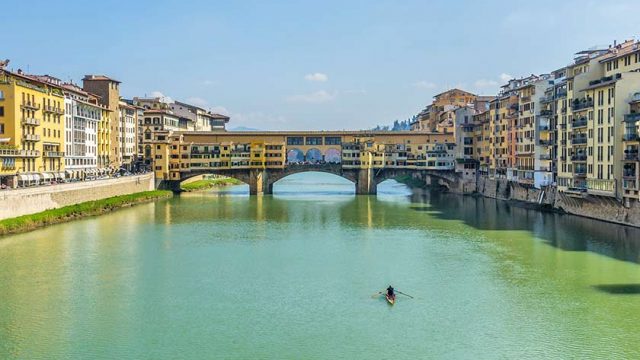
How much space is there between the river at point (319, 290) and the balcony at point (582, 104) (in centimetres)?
770

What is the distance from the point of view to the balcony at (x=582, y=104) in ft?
155

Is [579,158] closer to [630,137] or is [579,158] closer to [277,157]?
[630,137]

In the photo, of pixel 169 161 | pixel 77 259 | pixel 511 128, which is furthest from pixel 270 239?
pixel 169 161

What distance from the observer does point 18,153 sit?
5172cm

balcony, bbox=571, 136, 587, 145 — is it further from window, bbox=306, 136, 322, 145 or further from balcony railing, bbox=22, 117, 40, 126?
balcony railing, bbox=22, 117, 40, 126

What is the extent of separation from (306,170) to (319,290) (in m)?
52.3

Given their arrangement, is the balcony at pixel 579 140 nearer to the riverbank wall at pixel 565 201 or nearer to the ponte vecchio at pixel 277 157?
the riverbank wall at pixel 565 201

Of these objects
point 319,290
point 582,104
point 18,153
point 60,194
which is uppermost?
point 582,104

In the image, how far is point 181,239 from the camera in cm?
4275

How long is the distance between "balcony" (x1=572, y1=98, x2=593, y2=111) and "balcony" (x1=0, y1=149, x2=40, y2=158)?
131 feet

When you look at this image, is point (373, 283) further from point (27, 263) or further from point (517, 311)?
point (27, 263)

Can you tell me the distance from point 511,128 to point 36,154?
41967mm

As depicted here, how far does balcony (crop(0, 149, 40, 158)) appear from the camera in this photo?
4945 centimetres

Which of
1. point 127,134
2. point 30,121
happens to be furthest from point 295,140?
point 30,121
